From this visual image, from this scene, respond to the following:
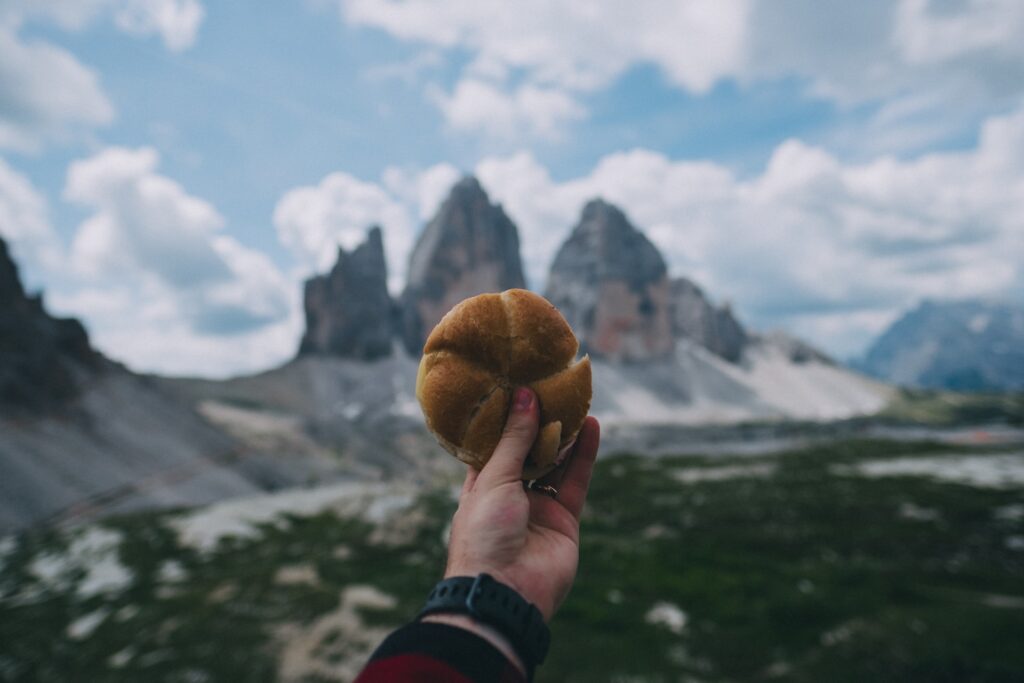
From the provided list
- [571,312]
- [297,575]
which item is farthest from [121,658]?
[571,312]

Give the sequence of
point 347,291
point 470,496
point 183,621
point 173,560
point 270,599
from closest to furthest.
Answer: point 470,496 < point 183,621 < point 270,599 < point 173,560 < point 347,291

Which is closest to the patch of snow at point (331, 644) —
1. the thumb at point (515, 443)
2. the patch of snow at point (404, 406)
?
the thumb at point (515, 443)

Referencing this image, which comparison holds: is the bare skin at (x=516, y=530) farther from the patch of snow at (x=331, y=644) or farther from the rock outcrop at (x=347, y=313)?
the rock outcrop at (x=347, y=313)

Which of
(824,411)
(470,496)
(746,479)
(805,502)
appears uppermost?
(470,496)

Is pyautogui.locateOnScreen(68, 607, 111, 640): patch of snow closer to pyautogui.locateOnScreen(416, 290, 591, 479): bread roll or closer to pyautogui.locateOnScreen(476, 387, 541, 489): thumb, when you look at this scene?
pyautogui.locateOnScreen(416, 290, 591, 479): bread roll

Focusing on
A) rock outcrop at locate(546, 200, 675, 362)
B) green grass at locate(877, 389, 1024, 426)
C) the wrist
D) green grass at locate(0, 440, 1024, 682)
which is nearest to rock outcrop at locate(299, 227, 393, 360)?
rock outcrop at locate(546, 200, 675, 362)

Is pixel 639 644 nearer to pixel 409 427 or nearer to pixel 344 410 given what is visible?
pixel 409 427

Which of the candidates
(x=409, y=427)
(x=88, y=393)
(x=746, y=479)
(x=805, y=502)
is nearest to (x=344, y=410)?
(x=409, y=427)
